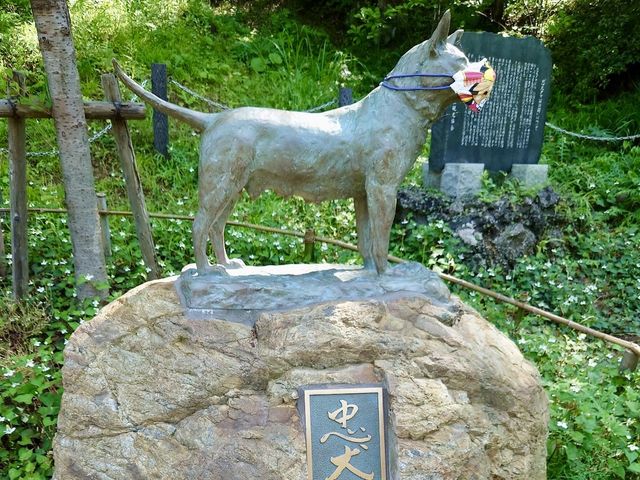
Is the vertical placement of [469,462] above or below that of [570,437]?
above

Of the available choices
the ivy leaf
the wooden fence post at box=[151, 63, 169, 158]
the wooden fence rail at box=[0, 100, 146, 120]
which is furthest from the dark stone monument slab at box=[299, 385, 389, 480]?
the wooden fence post at box=[151, 63, 169, 158]

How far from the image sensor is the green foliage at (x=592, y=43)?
8141mm

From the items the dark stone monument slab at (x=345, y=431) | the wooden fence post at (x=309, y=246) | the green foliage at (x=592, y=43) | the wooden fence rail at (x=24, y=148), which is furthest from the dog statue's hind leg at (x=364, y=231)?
the green foliage at (x=592, y=43)

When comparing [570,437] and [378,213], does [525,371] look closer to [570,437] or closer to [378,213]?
[570,437]

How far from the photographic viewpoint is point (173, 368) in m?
2.73

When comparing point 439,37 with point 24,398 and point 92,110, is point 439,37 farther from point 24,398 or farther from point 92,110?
point 24,398

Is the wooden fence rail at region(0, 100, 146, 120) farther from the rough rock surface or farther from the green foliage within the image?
the green foliage

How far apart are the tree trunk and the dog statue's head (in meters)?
2.18

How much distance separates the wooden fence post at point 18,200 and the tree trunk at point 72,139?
313mm

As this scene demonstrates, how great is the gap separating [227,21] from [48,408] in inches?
298

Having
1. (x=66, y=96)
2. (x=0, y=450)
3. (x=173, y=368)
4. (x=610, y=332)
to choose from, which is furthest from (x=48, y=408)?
(x=610, y=332)

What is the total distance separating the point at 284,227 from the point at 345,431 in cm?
320

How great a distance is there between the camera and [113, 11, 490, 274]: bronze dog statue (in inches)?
111

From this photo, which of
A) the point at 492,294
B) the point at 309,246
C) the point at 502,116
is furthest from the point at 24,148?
the point at 502,116
